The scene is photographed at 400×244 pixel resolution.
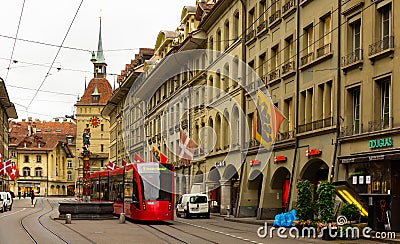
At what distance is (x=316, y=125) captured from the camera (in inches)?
1359

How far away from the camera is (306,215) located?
2759cm

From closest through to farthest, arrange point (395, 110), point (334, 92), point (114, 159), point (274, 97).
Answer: point (395, 110) < point (334, 92) < point (274, 97) < point (114, 159)

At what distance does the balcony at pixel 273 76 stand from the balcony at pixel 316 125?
15.7 ft

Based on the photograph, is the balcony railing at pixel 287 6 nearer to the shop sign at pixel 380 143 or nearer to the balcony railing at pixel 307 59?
the balcony railing at pixel 307 59

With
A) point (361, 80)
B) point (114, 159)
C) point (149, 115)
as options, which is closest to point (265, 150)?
point (361, 80)

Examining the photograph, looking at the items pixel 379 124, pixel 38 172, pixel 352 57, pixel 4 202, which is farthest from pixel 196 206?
pixel 38 172

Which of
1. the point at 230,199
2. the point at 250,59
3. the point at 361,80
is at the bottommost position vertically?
the point at 230,199

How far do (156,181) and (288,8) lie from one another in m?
11.4

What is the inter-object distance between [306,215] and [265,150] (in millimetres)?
14529

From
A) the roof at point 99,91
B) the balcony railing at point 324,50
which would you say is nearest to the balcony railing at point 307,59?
the balcony railing at point 324,50

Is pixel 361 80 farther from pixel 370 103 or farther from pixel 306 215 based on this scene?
pixel 306 215

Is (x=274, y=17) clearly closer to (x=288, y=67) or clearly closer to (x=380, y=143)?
(x=288, y=67)

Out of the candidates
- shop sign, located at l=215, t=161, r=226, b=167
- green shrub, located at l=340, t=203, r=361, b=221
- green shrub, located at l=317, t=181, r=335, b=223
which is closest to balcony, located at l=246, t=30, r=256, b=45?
shop sign, located at l=215, t=161, r=226, b=167

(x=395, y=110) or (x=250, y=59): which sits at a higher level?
(x=250, y=59)
